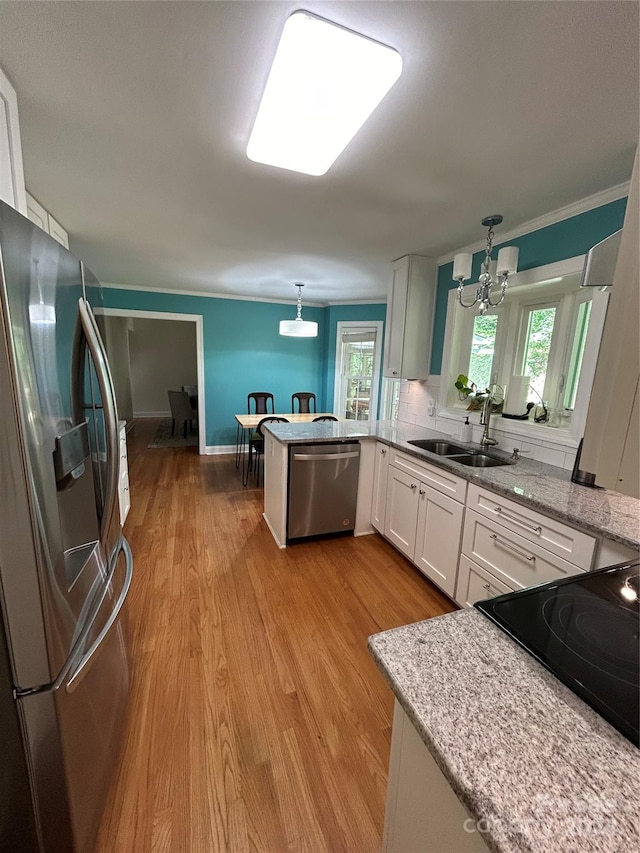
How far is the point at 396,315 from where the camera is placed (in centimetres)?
326

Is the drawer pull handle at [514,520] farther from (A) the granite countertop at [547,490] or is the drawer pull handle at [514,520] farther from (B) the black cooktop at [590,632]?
(B) the black cooktop at [590,632]

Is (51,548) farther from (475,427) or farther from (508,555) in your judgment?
(475,427)

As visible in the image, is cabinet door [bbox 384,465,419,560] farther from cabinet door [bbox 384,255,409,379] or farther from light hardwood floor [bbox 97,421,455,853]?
cabinet door [bbox 384,255,409,379]

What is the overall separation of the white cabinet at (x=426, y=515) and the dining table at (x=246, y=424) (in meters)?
1.31

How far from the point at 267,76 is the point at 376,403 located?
4429 millimetres

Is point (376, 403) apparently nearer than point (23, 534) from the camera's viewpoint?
No

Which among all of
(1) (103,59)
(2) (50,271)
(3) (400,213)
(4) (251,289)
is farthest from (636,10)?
(4) (251,289)

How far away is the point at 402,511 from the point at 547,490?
1.08 m

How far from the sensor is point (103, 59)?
113cm

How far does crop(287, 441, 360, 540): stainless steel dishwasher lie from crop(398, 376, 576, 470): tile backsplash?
853 mm

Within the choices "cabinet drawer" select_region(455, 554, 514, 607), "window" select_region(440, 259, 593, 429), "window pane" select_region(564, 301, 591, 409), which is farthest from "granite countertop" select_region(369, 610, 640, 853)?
"window pane" select_region(564, 301, 591, 409)

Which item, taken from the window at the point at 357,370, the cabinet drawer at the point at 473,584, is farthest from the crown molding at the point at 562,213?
the window at the point at 357,370

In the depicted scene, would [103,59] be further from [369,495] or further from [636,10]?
[369,495]

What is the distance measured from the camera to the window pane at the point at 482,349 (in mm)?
2826
